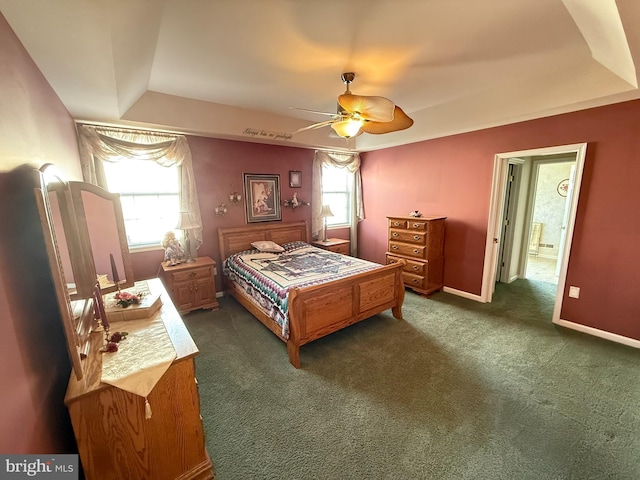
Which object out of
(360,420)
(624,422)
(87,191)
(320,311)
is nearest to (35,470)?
(87,191)

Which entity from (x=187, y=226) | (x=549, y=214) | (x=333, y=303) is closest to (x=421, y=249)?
(x=333, y=303)

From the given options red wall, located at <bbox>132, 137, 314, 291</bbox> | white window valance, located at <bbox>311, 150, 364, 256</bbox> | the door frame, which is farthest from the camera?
white window valance, located at <bbox>311, 150, 364, 256</bbox>

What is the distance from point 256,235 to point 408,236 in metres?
2.34

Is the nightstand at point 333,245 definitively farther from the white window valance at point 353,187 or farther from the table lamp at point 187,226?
the table lamp at point 187,226

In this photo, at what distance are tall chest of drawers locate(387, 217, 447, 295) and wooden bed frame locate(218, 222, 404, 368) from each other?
862 millimetres

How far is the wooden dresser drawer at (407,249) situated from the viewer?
3.77 meters

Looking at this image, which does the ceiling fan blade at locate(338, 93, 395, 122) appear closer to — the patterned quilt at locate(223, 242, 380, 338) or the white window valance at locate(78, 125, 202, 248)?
the patterned quilt at locate(223, 242, 380, 338)

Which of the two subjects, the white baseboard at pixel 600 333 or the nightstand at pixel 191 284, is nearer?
the white baseboard at pixel 600 333

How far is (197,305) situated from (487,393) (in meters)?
3.20

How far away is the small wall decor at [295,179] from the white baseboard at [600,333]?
3969 millimetres

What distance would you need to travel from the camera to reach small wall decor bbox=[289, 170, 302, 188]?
4473 mm

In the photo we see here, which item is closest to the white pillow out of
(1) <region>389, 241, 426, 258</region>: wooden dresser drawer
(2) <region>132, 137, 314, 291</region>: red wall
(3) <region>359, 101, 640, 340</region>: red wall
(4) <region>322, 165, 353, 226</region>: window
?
(2) <region>132, 137, 314, 291</region>: red wall

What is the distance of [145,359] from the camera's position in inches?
48.5

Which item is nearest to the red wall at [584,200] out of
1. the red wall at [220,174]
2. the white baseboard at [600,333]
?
the white baseboard at [600,333]
